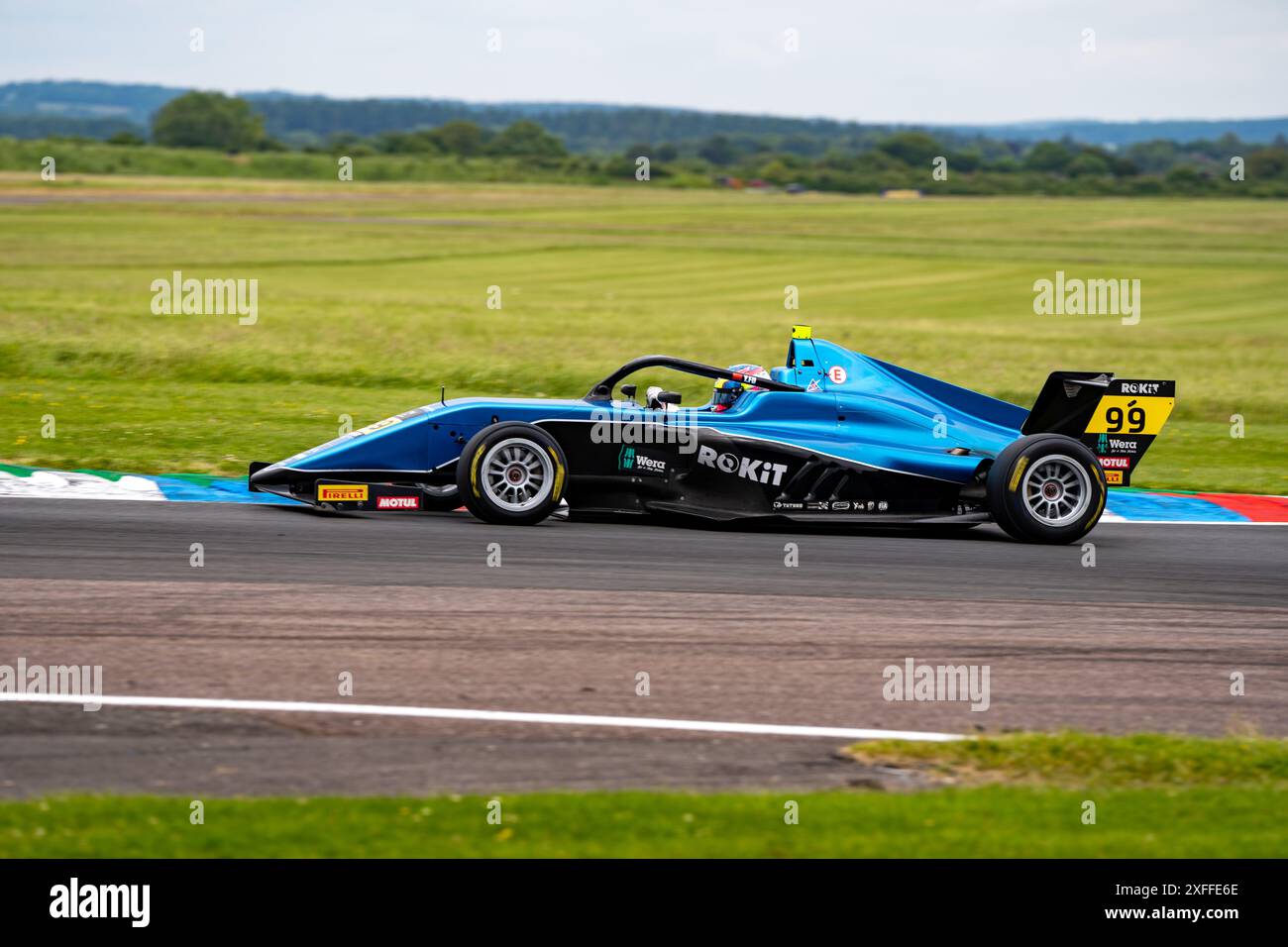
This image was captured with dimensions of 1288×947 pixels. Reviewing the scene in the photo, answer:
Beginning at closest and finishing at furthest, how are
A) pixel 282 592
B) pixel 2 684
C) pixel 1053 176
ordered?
1. pixel 2 684
2. pixel 282 592
3. pixel 1053 176

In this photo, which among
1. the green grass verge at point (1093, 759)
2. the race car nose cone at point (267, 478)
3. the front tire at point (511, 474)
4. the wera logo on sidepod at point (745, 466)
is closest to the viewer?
the green grass verge at point (1093, 759)

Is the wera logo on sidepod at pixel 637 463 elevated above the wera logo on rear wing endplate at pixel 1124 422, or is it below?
below

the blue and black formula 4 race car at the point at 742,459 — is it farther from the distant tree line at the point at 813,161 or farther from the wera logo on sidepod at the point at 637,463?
the distant tree line at the point at 813,161

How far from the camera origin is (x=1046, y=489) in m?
10.2

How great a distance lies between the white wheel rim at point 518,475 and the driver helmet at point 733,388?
4.19 ft

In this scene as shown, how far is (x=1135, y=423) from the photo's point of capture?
10.5 metres

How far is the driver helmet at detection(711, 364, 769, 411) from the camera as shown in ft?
33.6

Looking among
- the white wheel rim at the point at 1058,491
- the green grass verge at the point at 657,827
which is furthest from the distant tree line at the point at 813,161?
the green grass verge at the point at 657,827

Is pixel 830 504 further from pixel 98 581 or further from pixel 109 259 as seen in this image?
pixel 109 259

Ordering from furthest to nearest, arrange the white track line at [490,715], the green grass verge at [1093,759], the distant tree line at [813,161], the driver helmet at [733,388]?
the distant tree line at [813,161] → the driver helmet at [733,388] → the white track line at [490,715] → the green grass verge at [1093,759]

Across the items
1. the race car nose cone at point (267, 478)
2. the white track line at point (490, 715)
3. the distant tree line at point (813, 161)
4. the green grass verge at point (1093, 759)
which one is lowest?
the green grass verge at point (1093, 759)

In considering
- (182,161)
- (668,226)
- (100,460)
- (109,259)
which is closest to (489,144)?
(182,161)

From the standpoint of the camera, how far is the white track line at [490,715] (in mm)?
5996

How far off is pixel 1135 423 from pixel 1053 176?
10716 centimetres
